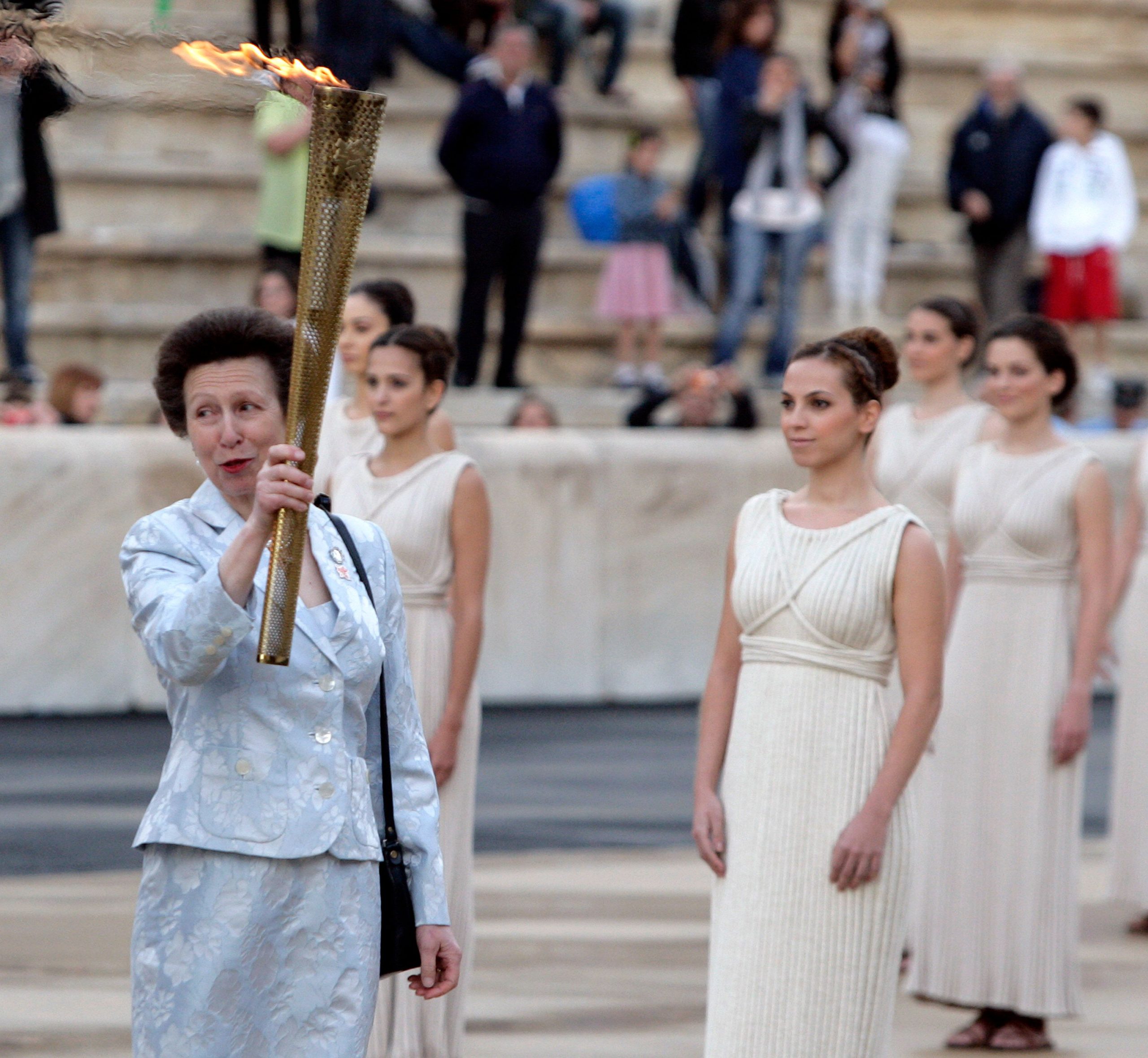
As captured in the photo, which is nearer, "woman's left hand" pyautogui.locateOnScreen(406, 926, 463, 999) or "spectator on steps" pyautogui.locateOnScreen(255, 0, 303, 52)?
"woman's left hand" pyautogui.locateOnScreen(406, 926, 463, 999)

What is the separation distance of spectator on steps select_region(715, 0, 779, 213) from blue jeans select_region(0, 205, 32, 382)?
479 cm

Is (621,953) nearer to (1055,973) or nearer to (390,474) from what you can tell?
(1055,973)

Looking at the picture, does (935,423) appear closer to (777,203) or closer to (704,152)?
(777,203)

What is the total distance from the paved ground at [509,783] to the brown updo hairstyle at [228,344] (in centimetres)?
535

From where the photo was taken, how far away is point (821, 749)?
5277 mm

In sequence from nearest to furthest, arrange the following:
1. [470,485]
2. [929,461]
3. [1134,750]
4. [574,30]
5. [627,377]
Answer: [470,485]
[929,461]
[1134,750]
[627,377]
[574,30]

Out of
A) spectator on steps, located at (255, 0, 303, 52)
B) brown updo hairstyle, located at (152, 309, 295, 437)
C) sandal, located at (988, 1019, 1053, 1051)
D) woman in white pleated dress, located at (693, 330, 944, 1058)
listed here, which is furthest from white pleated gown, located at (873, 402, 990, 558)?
spectator on steps, located at (255, 0, 303, 52)

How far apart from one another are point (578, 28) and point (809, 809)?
13.7 m

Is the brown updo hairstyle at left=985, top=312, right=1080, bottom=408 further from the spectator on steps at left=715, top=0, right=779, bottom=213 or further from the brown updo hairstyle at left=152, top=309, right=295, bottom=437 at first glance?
the spectator on steps at left=715, top=0, right=779, bottom=213

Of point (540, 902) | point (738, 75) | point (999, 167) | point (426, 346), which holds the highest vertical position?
point (738, 75)

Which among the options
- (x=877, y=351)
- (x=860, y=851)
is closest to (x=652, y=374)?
(x=877, y=351)

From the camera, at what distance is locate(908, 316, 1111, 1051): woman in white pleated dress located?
727 centimetres

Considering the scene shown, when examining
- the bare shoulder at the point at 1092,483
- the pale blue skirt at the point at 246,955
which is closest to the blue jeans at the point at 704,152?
the bare shoulder at the point at 1092,483

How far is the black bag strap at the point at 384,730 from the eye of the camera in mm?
3984
